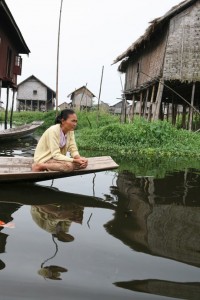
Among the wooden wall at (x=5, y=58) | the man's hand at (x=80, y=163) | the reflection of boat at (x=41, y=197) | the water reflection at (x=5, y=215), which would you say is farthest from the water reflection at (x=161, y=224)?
the wooden wall at (x=5, y=58)

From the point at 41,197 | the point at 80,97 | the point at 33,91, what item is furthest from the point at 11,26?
the point at 80,97

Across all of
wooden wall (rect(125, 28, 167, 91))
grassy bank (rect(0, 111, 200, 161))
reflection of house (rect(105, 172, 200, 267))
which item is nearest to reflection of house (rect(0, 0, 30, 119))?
grassy bank (rect(0, 111, 200, 161))

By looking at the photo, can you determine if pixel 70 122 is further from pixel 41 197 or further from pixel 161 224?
pixel 161 224

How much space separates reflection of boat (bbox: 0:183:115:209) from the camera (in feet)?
13.8

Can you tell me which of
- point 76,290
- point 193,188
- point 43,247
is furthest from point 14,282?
point 193,188

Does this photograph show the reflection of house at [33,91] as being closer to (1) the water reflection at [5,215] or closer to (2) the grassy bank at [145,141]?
(2) the grassy bank at [145,141]

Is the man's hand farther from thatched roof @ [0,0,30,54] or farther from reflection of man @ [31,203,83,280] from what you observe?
thatched roof @ [0,0,30,54]

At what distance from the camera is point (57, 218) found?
3502 mm

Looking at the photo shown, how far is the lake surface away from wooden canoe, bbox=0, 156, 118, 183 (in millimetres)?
222

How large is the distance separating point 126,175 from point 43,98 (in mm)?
38206

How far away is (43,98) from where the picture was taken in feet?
142

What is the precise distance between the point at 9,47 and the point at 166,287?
1555 centimetres

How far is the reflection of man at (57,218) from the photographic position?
9.79ft

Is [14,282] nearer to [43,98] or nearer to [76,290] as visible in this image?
[76,290]
